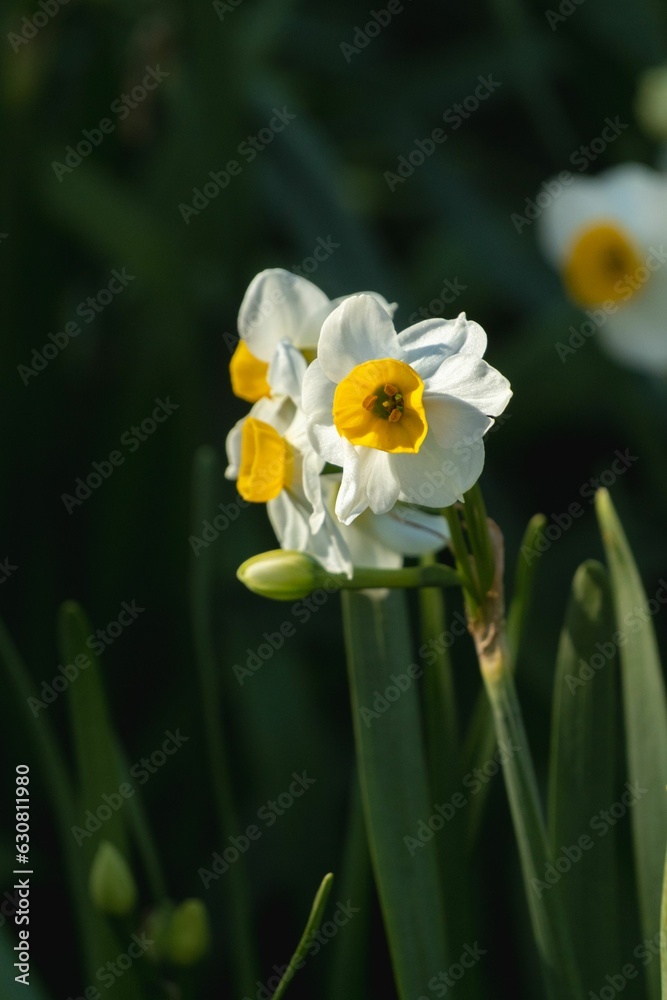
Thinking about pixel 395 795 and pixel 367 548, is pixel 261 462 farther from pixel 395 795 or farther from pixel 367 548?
pixel 395 795

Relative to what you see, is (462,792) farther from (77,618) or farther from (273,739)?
(273,739)

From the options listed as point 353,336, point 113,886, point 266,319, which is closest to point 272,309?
point 266,319

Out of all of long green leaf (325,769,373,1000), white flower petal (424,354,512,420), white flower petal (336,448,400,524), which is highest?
white flower petal (424,354,512,420)

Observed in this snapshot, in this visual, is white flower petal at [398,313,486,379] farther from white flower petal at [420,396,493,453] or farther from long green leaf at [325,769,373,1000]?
long green leaf at [325,769,373,1000]

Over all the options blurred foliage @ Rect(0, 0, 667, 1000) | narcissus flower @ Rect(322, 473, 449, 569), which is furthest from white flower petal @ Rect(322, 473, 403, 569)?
blurred foliage @ Rect(0, 0, 667, 1000)

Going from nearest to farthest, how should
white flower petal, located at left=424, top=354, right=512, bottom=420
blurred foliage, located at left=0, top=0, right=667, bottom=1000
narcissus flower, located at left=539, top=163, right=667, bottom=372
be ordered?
white flower petal, located at left=424, top=354, right=512, bottom=420 → blurred foliage, located at left=0, top=0, right=667, bottom=1000 → narcissus flower, located at left=539, top=163, right=667, bottom=372

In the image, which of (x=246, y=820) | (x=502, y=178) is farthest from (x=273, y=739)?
(x=502, y=178)
